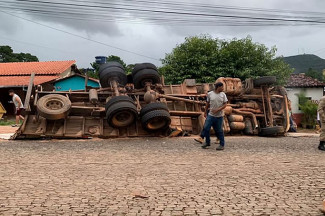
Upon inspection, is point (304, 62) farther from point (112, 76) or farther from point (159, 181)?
point (159, 181)

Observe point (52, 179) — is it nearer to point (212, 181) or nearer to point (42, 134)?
point (212, 181)

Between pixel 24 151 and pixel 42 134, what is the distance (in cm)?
241

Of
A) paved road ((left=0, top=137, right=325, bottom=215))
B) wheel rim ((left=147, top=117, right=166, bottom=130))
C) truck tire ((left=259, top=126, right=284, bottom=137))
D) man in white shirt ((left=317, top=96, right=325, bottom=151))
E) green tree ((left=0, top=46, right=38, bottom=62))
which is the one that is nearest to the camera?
paved road ((left=0, top=137, right=325, bottom=215))

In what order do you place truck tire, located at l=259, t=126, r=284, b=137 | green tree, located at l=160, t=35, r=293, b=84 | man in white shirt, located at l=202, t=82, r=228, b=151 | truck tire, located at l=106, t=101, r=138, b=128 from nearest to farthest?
man in white shirt, located at l=202, t=82, r=228, b=151 → truck tire, located at l=106, t=101, r=138, b=128 → truck tire, located at l=259, t=126, r=284, b=137 → green tree, located at l=160, t=35, r=293, b=84

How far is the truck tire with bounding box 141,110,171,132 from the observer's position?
9.59 meters

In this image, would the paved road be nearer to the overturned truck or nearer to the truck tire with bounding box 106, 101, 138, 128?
the truck tire with bounding box 106, 101, 138, 128

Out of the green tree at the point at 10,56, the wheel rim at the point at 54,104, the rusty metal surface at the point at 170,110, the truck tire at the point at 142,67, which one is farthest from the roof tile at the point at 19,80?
the green tree at the point at 10,56

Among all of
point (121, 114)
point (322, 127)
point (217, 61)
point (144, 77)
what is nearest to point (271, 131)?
point (322, 127)

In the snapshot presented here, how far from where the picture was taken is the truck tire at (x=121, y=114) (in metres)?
9.35

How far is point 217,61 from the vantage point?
22.7 meters

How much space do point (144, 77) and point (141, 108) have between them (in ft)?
4.82

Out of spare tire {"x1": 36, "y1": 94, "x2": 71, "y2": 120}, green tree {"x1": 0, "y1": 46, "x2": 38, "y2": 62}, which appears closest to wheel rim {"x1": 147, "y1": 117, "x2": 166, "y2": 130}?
spare tire {"x1": 36, "y1": 94, "x2": 71, "y2": 120}

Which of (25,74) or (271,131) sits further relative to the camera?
(25,74)

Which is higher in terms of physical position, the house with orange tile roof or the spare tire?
the house with orange tile roof
